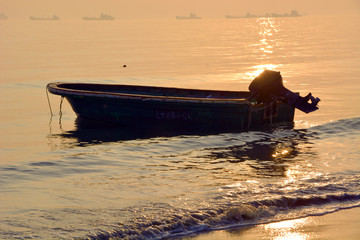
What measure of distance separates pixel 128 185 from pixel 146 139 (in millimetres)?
4515

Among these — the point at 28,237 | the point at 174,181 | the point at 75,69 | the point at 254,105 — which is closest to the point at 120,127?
the point at 254,105

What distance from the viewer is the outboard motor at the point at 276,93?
14.9 meters

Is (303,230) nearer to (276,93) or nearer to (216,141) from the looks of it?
(216,141)

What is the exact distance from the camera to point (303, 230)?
8055 millimetres

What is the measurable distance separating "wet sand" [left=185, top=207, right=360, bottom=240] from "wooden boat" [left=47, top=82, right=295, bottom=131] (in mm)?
7020

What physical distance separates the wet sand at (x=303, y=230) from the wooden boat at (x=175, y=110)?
7.02 metres

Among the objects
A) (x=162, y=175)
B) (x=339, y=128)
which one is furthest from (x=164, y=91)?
(x=162, y=175)

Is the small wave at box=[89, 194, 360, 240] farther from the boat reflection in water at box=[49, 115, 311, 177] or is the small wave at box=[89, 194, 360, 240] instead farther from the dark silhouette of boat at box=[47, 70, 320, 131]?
the dark silhouette of boat at box=[47, 70, 320, 131]

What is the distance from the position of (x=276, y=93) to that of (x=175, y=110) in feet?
9.68

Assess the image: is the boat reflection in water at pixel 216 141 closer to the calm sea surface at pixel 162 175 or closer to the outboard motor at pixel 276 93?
the calm sea surface at pixel 162 175

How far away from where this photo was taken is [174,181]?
35.5 ft

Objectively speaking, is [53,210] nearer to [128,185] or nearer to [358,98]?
[128,185]

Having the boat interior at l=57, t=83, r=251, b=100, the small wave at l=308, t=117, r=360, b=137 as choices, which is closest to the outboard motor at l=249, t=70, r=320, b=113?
the small wave at l=308, t=117, r=360, b=137

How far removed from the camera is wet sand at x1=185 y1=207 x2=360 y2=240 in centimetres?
782
